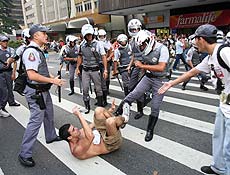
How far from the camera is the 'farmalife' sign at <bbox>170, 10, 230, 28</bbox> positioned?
67.3 ft

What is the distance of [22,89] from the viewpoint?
4125 millimetres

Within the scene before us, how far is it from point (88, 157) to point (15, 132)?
2.23m

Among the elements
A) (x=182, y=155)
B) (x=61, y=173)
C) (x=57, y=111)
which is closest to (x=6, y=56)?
(x=57, y=111)

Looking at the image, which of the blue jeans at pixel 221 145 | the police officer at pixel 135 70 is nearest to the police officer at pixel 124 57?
the police officer at pixel 135 70

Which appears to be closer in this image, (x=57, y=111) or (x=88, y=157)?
(x=88, y=157)

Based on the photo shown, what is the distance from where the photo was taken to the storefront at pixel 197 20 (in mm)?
20562

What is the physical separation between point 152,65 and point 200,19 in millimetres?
19694

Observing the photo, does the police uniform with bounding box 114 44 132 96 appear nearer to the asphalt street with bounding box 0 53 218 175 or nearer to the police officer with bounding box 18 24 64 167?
the asphalt street with bounding box 0 53 218 175

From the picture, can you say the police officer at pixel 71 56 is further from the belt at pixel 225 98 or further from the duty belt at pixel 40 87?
the belt at pixel 225 98

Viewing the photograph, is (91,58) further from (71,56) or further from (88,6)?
(88,6)

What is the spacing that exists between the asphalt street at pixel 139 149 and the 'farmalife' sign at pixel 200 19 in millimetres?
16100

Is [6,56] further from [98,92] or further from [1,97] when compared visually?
[98,92]

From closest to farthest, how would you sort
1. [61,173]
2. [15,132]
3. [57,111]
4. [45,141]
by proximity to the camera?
1. [61,173]
2. [45,141]
3. [15,132]
4. [57,111]

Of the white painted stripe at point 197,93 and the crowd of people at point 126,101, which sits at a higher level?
the crowd of people at point 126,101
